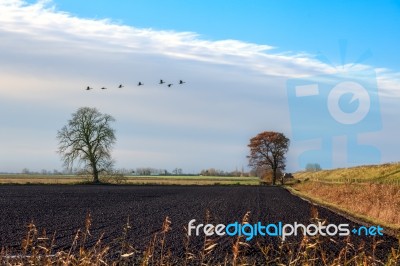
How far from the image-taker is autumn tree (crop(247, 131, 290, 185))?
101 metres

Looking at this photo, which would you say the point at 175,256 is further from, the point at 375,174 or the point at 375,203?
the point at 375,174

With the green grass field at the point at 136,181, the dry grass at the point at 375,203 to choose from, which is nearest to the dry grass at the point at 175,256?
the dry grass at the point at 375,203

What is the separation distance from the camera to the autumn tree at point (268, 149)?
101125mm

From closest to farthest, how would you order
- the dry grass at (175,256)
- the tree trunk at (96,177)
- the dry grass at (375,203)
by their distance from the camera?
the dry grass at (175,256) < the dry grass at (375,203) < the tree trunk at (96,177)

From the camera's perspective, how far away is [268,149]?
4072 inches

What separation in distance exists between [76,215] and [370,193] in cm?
1524

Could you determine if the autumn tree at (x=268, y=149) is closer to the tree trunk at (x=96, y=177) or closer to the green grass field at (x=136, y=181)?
the green grass field at (x=136, y=181)

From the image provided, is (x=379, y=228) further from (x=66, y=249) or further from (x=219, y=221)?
(x=66, y=249)

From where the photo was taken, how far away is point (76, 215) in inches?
962

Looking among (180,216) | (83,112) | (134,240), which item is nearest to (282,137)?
(83,112)

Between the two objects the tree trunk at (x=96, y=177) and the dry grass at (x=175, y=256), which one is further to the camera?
the tree trunk at (x=96, y=177)

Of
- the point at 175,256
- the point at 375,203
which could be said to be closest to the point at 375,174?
the point at 375,203

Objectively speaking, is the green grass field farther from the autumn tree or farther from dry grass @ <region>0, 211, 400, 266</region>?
dry grass @ <region>0, 211, 400, 266</region>

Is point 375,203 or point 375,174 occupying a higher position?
point 375,174
